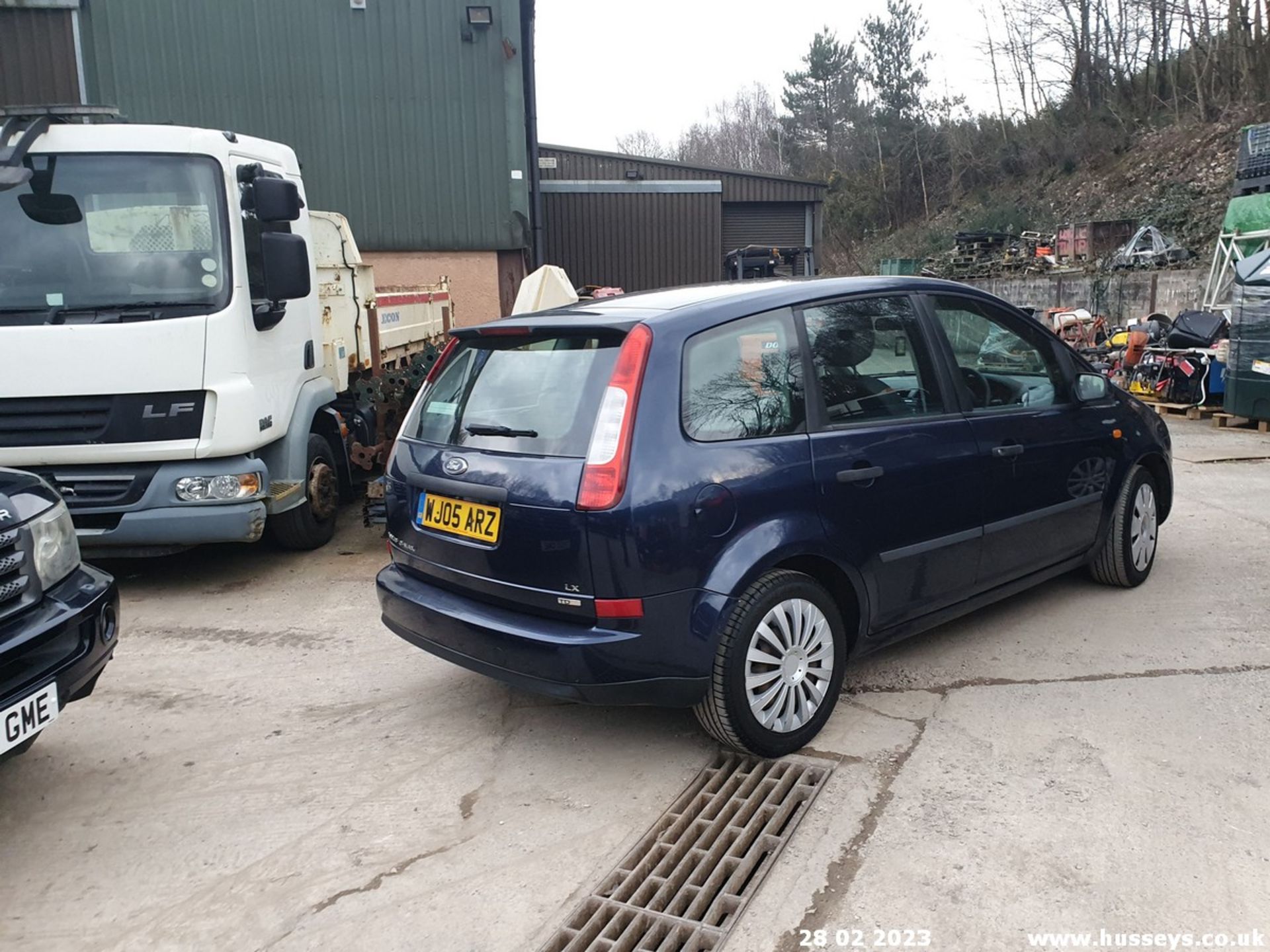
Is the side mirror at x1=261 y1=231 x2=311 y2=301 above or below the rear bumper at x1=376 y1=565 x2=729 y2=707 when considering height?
above

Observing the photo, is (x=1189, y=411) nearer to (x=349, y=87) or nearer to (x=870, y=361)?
(x=870, y=361)

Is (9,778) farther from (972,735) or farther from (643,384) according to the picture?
(972,735)

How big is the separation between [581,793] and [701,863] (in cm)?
60

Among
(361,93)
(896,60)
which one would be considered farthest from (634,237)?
(896,60)

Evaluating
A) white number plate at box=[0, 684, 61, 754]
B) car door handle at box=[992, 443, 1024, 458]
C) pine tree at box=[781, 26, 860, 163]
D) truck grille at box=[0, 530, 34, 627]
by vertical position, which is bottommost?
white number plate at box=[0, 684, 61, 754]

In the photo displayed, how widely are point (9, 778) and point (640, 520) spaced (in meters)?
2.60

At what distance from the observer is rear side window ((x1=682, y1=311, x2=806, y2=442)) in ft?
11.1

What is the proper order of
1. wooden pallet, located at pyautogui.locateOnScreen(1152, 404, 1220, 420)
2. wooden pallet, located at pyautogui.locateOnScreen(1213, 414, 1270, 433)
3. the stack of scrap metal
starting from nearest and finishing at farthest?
wooden pallet, located at pyautogui.locateOnScreen(1213, 414, 1270, 433) → wooden pallet, located at pyautogui.locateOnScreen(1152, 404, 1220, 420) → the stack of scrap metal

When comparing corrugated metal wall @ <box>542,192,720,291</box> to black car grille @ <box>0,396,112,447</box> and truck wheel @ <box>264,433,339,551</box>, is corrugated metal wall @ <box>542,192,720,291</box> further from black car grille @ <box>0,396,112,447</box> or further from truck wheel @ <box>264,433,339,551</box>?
Result: black car grille @ <box>0,396,112,447</box>

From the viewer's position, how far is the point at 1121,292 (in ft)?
65.2

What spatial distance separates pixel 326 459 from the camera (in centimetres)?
687

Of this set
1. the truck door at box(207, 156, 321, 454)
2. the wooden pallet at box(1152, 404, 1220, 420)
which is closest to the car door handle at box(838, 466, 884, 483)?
the truck door at box(207, 156, 321, 454)

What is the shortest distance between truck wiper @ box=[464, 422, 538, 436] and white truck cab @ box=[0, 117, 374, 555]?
2.48 m

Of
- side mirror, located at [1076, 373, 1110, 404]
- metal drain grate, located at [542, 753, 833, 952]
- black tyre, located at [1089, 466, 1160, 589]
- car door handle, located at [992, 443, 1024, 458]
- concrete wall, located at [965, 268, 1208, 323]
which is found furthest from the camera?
concrete wall, located at [965, 268, 1208, 323]
